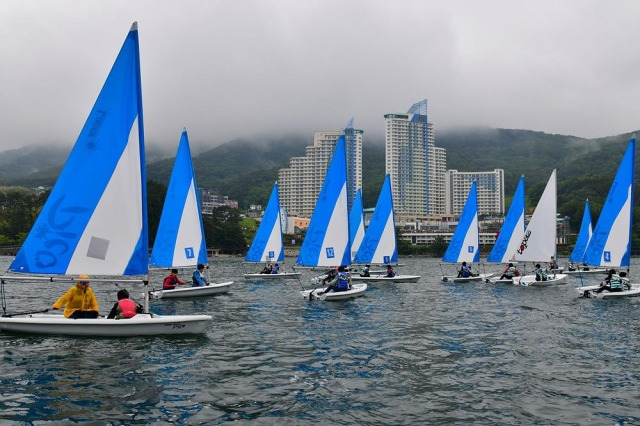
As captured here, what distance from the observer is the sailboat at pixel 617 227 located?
3550 cm

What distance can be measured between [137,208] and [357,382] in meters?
8.45

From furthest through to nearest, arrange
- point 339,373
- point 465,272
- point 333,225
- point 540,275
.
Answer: point 465,272, point 540,275, point 333,225, point 339,373

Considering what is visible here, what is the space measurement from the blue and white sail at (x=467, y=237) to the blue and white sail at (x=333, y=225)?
2024cm

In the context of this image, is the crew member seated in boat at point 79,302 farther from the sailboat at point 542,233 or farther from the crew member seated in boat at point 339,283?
the sailboat at point 542,233

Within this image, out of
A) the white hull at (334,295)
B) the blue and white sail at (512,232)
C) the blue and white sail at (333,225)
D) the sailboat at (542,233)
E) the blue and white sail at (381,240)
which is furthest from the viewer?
the blue and white sail at (512,232)

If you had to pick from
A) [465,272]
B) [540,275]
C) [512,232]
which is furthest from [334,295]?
[512,232]

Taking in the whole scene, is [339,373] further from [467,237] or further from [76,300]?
[467,237]

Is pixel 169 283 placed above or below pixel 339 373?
above

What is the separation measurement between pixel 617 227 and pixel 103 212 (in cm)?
3034

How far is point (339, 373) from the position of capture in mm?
14539

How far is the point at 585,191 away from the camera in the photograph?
631ft

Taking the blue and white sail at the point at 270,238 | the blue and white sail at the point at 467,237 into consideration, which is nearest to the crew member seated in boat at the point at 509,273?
the blue and white sail at the point at 467,237

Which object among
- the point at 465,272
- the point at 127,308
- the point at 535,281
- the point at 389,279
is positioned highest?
the point at 127,308

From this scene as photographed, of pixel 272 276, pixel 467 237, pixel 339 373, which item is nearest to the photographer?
pixel 339 373
